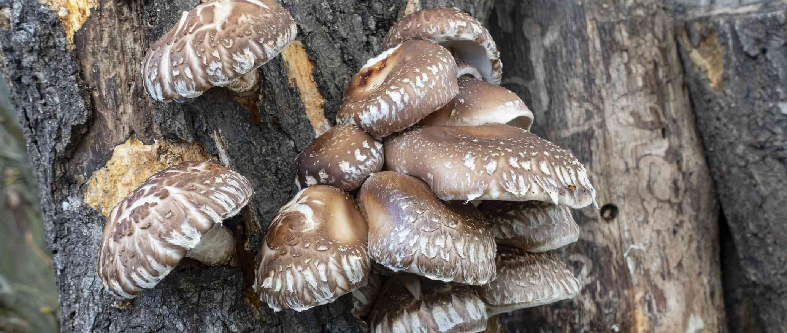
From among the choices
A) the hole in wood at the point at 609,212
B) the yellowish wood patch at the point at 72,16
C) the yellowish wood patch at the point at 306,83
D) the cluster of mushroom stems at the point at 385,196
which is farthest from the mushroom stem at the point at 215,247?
the hole in wood at the point at 609,212

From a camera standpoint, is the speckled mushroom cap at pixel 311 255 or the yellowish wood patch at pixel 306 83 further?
the yellowish wood patch at pixel 306 83

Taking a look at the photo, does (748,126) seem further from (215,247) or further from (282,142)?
(215,247)

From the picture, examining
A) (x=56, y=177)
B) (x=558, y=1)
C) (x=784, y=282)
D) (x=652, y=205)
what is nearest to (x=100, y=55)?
(x=56, y=177)

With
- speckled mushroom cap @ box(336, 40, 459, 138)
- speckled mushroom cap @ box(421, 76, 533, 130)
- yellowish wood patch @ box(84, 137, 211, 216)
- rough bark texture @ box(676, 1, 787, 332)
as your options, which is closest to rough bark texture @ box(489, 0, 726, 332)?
rough bark texture @ box(676, 1, 787, 332)

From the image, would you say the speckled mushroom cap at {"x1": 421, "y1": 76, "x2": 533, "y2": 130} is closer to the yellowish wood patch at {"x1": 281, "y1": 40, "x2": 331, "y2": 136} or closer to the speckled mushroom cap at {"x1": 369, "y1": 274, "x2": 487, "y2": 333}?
the yellowish wood patch at {"x1": 281, "y1": 40, "x2": 331, "y2": 136}

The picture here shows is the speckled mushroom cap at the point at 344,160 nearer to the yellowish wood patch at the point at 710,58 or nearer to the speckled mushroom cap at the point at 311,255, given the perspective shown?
the speckled mushroom cap at the point at 311,255

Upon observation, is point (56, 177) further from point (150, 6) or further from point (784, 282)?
point (784, 282)
